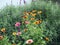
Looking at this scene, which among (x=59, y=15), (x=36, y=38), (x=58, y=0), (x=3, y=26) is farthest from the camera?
(x=58, y=0)

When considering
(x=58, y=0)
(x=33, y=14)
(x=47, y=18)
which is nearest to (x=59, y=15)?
(x=47, y=18)

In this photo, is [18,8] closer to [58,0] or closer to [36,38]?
[36,38]

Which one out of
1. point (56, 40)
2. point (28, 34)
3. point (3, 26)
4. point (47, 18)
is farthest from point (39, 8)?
point (28, 34)

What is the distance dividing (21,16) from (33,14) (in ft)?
0.81

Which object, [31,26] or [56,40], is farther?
[56,40]

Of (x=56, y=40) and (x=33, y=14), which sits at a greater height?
(x=33, y=14)

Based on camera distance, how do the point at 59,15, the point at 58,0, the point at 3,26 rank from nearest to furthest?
the point at 3,26
the point at 59,15
the point at 58,0

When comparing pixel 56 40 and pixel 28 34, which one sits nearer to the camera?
pixel 28 34

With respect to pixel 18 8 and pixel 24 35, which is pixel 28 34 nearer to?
pixel 24 35

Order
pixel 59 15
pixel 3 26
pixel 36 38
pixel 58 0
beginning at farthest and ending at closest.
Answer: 1. pixel 58 0
2. pixel 59 15
3. pixel 3 26
4. pixel 36 38

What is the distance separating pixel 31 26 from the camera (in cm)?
417

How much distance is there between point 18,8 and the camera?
551cm

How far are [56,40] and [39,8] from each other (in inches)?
31.5

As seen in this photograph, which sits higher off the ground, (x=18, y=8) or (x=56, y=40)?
(x=18, y=8)
